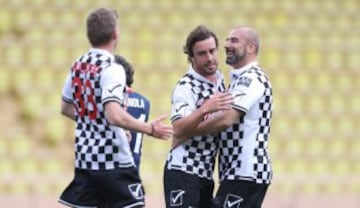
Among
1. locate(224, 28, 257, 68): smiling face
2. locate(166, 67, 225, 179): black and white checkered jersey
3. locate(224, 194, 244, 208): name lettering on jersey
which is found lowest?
locate(224, 194, 244, 208): name lettering on jersey

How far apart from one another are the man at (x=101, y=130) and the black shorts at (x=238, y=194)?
475 mm

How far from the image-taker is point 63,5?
14.8 metres

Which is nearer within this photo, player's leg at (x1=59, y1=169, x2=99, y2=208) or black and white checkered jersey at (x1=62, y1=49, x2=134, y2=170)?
black and white checkered jersey at (x1=62, y1=49, x2=134, y2=170)

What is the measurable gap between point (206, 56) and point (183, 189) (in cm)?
75

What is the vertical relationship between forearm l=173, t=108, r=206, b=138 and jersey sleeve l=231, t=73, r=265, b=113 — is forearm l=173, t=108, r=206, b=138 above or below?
below

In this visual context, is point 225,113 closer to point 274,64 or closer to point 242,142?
point 242,142

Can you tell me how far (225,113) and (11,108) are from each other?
7868 mm

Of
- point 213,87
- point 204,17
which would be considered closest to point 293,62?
point 204,17

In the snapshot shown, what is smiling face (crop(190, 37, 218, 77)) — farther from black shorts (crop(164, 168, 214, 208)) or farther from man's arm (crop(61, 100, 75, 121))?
man's arm (crop(61, 100, 75, 121))

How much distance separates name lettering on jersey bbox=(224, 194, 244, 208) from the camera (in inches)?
265

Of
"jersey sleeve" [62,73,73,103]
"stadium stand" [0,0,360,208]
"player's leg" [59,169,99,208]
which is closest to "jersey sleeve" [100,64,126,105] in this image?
"jersey sleeve" [62,73,73,103]

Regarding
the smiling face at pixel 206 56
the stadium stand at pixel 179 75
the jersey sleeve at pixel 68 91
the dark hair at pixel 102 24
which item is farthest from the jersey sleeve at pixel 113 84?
the stadium stand at pixel 179 75

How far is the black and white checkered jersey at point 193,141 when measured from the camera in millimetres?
6805

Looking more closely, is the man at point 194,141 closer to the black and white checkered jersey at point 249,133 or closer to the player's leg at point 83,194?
the black and white checkered jersey at point 249,133
